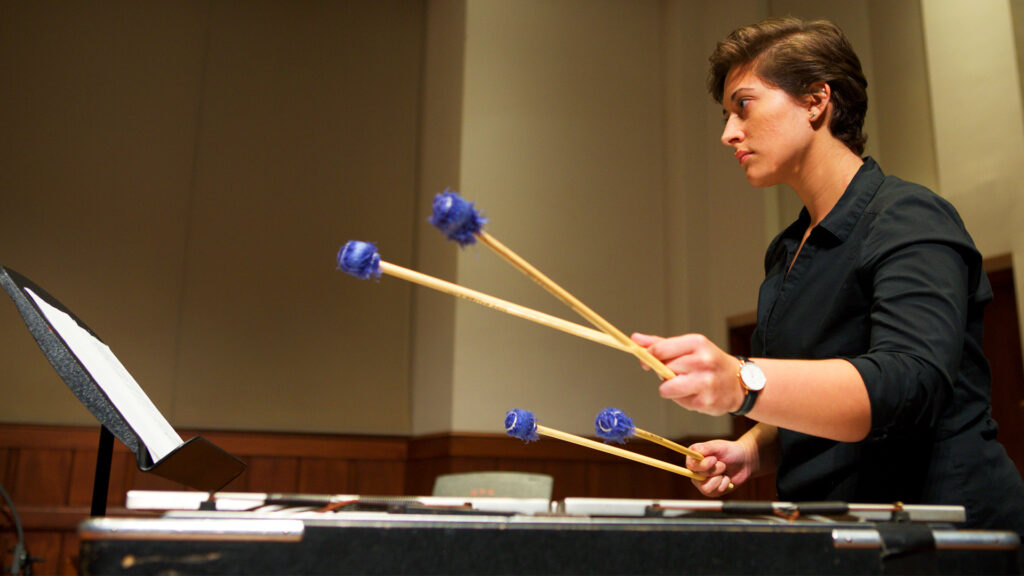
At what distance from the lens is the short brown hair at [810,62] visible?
4.03ft

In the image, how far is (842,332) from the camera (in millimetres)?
1112

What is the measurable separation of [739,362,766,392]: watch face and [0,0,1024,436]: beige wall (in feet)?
8.91

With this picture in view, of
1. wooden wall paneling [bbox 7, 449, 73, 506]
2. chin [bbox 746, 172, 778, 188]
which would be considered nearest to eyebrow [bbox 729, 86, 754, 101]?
chin [bbox 746, 172, 778, 188]

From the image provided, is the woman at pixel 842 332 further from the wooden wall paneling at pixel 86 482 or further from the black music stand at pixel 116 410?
the wooden wall paneling at pixel 86 482

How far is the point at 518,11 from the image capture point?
389 centimetres

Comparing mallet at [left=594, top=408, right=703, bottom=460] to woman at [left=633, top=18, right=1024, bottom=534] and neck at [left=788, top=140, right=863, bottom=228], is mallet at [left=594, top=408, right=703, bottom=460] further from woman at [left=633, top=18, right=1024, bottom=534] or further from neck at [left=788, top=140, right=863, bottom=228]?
neck at [left=788, top=140, right=863, bottom=228]

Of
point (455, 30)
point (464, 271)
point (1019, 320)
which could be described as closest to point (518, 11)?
point (455, 30)

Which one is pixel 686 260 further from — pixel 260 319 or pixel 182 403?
pixel 182 403

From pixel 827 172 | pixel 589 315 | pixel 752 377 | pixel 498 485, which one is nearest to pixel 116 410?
pixel 589 315

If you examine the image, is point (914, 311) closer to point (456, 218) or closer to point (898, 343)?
point (898, 343)

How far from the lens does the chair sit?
2.32m

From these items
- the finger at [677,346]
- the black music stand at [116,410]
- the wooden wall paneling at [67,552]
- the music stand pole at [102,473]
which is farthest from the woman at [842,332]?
the wooden wall paneling at [67,552]

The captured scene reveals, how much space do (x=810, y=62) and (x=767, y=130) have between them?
Answer: 0.36 ft

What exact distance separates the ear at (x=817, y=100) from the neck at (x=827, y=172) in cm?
4
